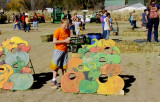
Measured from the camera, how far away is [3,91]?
6.02 m

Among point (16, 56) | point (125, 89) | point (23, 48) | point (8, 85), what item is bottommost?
point (125, 89)

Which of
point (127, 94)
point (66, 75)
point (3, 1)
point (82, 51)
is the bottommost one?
point (127, 94)

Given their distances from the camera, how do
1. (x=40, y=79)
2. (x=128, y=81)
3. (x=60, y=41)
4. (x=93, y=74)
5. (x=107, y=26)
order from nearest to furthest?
(x=93, y=74) → (x=60, y=41) → (x=128, y=81) → (x=40, y=79) → (x=107, y=26)

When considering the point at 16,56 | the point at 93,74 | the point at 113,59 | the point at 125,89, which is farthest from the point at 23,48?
the point at 125,89

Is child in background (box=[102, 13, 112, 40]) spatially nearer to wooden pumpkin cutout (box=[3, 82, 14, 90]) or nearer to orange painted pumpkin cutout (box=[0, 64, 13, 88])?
orange painted pumpkin cutout (box=[0, 64, 13, 88])

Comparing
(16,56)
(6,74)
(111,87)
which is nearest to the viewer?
(111,87)

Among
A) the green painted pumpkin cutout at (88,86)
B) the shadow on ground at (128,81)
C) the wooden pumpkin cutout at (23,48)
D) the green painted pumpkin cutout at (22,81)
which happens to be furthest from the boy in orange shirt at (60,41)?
the shadow on ground at (128,81)

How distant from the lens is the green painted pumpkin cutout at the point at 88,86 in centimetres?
574

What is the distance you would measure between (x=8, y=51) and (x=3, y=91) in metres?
1.21

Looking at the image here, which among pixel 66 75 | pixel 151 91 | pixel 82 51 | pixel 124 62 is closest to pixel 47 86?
pixel 66 75

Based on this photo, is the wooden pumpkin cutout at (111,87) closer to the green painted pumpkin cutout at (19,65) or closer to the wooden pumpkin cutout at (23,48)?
the green painted pumpkin cutout at (19,65)

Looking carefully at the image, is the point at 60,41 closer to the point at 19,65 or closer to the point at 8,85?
the point at 19,65

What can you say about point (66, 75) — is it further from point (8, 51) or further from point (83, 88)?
point (8, 51)

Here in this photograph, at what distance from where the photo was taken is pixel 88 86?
227 inches
